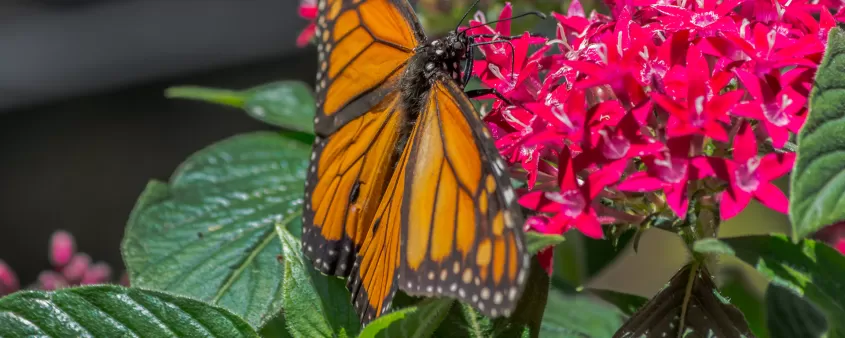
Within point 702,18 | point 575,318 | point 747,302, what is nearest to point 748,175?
point 702,18

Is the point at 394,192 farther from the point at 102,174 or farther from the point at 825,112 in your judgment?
the point at 102,174

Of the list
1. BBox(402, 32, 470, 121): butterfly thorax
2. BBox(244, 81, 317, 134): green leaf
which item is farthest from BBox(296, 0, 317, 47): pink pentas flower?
BBox(402, 32, 470, 121): butterfly thorax

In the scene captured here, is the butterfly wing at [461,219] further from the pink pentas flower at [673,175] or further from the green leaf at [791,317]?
the green leaf at [791,317]

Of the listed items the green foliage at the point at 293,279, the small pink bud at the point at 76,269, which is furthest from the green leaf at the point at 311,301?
the small pink bud at the point at 76,269

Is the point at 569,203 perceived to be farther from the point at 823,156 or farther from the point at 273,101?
the point at 273,101

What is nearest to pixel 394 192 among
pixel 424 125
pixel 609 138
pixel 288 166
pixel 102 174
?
pixel 424 125

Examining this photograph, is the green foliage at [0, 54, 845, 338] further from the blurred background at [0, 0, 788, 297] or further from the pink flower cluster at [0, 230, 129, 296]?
the blurred background at [0, 0, 788, 297]
